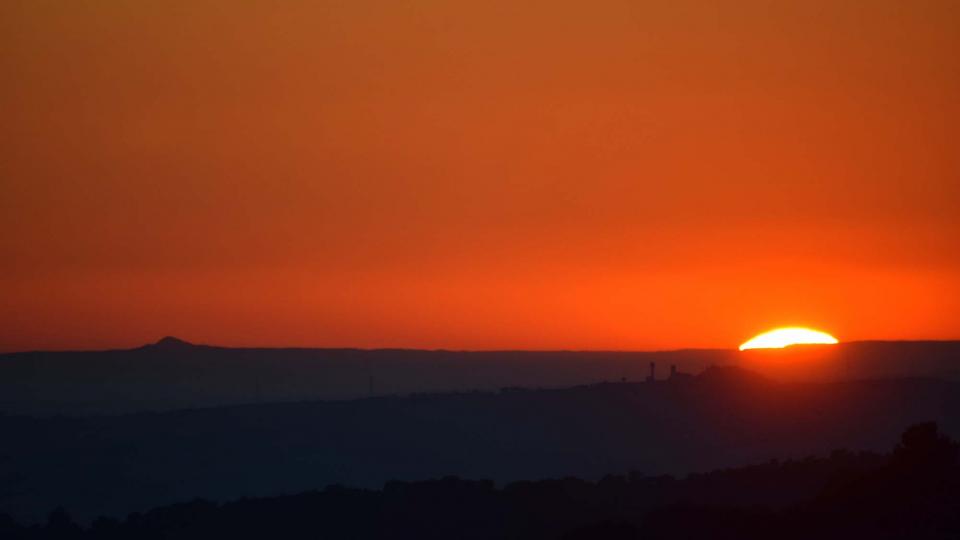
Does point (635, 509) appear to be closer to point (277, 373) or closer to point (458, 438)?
point (458, 438)

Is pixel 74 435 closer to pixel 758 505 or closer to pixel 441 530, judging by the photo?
pixel 441 530

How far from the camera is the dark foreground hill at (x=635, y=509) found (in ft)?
131

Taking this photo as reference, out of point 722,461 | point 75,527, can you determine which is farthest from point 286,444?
point 75,527

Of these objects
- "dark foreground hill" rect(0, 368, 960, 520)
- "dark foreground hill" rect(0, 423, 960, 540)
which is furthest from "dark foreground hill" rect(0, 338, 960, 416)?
"dark foreground hill" rect(0, 423, 960, 540)

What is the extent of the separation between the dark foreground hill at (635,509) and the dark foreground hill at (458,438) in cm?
2341

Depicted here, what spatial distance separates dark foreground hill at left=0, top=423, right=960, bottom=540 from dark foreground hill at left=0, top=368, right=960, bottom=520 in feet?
76.8

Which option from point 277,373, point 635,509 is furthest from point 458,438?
point 277,373

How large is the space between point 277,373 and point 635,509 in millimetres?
130094

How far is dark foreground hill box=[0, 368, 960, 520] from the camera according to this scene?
86750 mm

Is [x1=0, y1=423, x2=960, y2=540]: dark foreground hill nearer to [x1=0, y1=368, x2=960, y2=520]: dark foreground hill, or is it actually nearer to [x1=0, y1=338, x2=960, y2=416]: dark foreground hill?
[x1=0, y1=368, x2=960, y2=520]: dark foreground hill

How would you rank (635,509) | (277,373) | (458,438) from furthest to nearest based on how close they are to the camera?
(277,373), (458,438), (635,509)

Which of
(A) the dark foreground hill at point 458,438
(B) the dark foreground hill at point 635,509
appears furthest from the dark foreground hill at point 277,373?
(B) the dark foreground hill at point 635,509

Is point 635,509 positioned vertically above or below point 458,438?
below

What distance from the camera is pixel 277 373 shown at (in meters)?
179
